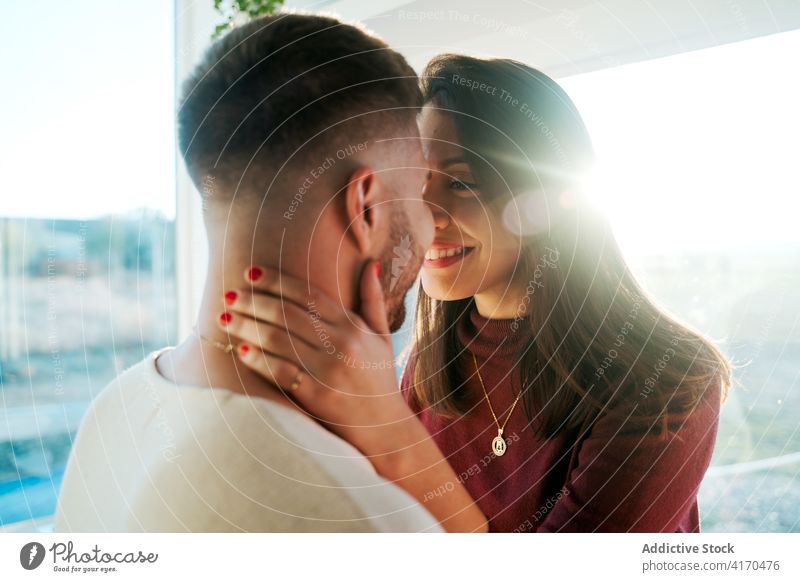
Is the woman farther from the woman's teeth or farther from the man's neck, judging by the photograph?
the man's neck

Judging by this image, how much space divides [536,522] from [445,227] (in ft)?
1.00

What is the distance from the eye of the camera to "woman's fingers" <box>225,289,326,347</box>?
56 cm

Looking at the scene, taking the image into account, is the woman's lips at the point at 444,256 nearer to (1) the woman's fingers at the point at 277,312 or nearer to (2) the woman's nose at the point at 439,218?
(2) the woman's nose at the point at 439,218

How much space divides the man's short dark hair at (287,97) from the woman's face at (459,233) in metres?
0.06

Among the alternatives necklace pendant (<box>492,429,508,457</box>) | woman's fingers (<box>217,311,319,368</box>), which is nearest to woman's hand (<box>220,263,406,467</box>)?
woman's fingers (<box>217,311,319,368</box>)

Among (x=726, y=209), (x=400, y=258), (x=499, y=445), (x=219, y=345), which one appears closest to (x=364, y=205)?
(x=400, y=258)

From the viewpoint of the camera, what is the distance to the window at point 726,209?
0.68 m

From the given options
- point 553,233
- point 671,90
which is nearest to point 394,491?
point 553,233

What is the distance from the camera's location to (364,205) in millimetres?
563

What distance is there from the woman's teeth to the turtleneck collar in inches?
2.8

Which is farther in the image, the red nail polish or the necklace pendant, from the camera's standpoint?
the necklace pendant
